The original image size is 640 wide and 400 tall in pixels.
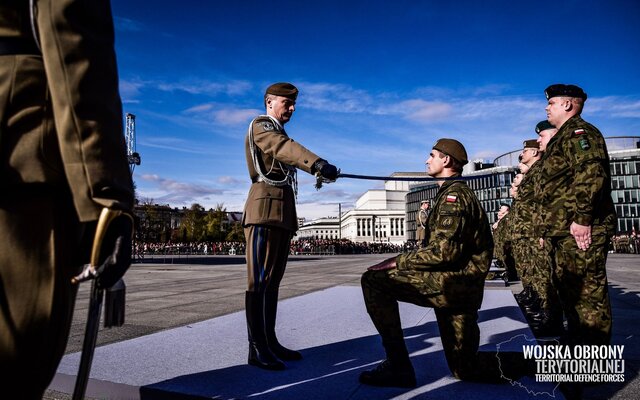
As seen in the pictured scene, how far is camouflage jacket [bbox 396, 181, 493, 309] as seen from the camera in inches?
110

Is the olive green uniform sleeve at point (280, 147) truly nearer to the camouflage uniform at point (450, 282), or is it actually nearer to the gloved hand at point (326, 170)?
the gloved hand at point (326, 170)

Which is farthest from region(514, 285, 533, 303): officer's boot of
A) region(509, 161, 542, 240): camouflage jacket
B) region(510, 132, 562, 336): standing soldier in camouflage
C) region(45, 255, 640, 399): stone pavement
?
region(509, 161, 542, 240): camouflage jacket

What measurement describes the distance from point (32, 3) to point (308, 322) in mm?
4356

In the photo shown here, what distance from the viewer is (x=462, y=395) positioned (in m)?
2.61

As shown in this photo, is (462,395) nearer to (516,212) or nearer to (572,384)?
(572,384)

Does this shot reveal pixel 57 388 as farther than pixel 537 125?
No

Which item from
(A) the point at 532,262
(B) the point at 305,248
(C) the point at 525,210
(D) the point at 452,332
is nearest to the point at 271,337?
(D) the point at 452,332

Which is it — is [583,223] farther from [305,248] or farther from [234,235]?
[234,235]

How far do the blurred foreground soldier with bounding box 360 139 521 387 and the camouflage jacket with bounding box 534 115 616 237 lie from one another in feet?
2.11

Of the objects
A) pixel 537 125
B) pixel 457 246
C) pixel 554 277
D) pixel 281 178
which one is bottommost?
pixel 554 277

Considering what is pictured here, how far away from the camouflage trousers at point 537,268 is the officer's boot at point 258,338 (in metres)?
2.77

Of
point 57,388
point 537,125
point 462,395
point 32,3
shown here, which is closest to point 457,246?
point 462,395

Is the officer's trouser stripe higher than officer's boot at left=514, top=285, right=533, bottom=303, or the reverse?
the officer's trouser stripe

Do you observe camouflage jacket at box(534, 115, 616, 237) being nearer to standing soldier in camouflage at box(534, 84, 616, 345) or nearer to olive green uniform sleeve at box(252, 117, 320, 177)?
standing soldier in camouflage at box(534, 84, 616, 345)
